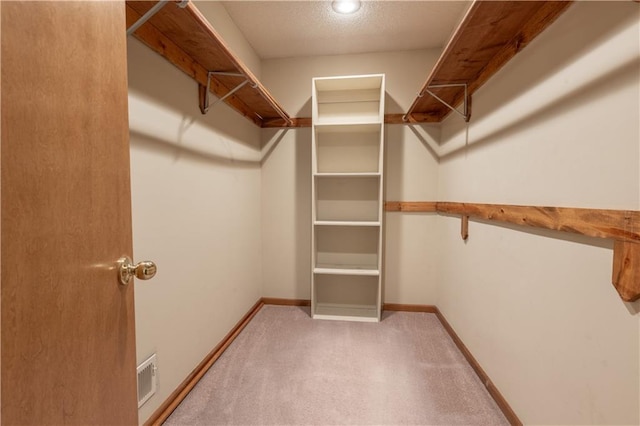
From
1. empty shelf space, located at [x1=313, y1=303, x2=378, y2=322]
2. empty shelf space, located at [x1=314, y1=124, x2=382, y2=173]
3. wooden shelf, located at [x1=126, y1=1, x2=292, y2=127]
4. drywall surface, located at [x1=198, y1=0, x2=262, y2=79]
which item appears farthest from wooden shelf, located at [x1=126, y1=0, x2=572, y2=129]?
empty shelf space, located at [x1=313, y1=303, x2=378, y2=322]

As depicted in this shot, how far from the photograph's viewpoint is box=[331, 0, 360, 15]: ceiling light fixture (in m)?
1.94

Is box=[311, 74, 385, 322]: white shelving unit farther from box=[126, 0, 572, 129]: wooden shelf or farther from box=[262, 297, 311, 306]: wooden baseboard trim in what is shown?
box=[126, 0, 572, 129]: wooden shelf

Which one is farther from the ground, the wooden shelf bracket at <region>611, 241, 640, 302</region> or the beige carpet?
the wooden shelf bracket at <region>611, 241, 640, 302</region>

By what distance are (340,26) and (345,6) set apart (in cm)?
24

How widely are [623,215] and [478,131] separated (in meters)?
1.09

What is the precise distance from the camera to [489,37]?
1321mm

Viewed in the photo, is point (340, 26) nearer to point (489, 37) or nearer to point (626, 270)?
point (489, 37)

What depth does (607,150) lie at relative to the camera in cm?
83

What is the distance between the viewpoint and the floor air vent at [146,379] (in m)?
1.22

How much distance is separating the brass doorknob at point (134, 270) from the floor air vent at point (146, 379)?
0.72 m

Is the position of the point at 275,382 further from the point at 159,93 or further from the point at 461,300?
the point at 159,93

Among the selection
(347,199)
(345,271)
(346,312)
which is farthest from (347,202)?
(346,312)

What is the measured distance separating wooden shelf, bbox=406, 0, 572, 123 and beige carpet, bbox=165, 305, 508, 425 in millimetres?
1807

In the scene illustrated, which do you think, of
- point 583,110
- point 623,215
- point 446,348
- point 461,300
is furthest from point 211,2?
point 446,348
